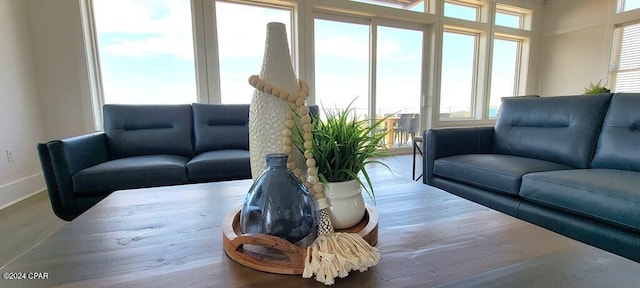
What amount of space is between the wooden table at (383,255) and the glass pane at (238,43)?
2.66m

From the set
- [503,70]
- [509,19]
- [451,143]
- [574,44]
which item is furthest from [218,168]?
[574,44]

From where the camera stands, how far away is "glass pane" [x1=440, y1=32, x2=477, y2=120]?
440cm

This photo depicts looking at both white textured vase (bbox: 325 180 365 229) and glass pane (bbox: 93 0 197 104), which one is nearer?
white textured vase (bbox: 325 180 365 229)

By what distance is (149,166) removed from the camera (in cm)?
173

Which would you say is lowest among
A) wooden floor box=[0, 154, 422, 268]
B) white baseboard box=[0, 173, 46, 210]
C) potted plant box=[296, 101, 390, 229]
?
wooden floor box=[0, 154, 422, 268]

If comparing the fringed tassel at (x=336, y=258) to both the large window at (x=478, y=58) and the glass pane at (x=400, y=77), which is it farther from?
the large window at (x=478, y=58)

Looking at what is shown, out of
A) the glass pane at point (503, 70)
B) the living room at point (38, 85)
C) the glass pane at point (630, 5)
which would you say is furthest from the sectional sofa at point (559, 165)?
the glass pane at point (630, 5)

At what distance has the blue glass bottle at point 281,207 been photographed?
22.4 inches

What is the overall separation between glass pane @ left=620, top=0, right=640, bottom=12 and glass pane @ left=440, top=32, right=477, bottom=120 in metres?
1.90

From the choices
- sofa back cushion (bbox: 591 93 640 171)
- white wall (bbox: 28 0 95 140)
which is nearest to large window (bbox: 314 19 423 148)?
sofa back cushion (bbox: 591 93 640 171)

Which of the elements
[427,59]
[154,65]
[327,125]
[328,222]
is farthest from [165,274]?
[427,59]

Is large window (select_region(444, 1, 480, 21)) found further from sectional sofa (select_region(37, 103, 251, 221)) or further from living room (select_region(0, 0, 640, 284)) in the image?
sectional sofa (select_region(37, 103, 251, 221))

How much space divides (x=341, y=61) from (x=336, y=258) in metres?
3.60

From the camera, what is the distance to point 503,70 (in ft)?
16.0
